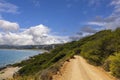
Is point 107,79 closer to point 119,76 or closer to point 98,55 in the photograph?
point 119,76

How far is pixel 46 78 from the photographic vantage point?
997 inches

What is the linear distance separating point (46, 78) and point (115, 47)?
17080 millimetres

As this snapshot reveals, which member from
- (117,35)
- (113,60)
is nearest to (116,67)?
(113,60)

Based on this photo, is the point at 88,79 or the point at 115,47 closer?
the point at 88,79

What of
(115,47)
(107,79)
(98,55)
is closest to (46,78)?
(107,79)

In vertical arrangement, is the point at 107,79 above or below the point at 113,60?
below

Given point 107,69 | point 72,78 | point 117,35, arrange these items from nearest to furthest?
point 72,78, point 107,69, point 117,35

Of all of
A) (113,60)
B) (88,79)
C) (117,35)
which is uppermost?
(117,35)

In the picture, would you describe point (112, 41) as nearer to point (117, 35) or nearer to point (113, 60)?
point (117, 35)

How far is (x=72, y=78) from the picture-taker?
28.7 metres

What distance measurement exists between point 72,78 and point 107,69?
7.20 meters

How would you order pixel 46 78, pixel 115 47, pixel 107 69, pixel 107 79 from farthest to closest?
pixel 115 47 < pixel 107 69 < pixel 107 79 < pixel 46 78

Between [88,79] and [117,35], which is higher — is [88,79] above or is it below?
below

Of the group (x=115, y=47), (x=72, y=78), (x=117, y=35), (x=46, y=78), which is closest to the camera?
(x=46, y=78)
